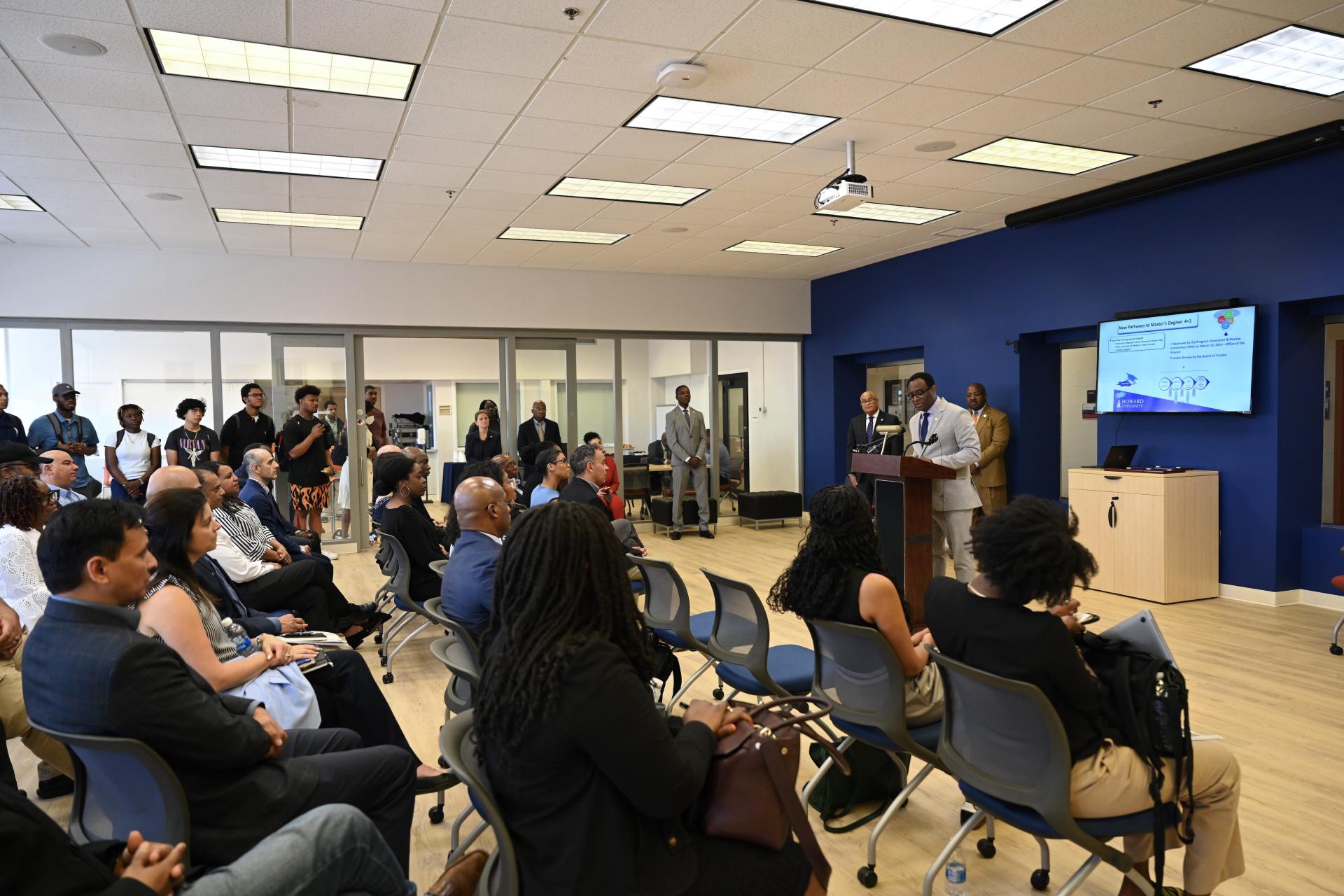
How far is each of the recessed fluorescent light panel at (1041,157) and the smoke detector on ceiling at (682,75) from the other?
254 cm

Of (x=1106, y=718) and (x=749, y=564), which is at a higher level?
(x=1106, y=718)

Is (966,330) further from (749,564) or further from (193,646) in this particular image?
(193,646)

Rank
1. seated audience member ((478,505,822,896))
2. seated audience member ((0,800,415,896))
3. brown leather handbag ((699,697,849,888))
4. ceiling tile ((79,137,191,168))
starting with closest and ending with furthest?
seated audience member ((0,800,415,896)), seated audience member ((478,505,822,896)), brown leather handbag ((699,697,849,888)), ceiling tile ((79,137,191,168))

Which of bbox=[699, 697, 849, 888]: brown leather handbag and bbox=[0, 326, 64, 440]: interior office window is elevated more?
bbox=[0, 326, 64, 440]: interior office window

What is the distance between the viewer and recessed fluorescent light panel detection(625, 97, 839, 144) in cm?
510

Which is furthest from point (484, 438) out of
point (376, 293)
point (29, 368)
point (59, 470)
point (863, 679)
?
point (863, 679)

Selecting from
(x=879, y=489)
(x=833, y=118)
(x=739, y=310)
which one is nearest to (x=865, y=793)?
(x=879, y=489)

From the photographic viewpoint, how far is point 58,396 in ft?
25.7

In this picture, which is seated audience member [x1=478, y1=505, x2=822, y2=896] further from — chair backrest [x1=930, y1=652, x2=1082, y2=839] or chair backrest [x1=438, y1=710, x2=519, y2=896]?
chair backrest [x1=930, y1=652, x2=1082, y2=839]

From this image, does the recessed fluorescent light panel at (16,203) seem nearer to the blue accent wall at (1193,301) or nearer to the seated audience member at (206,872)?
the seated audience member at (206,872)

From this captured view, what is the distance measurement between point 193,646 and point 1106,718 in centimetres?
251

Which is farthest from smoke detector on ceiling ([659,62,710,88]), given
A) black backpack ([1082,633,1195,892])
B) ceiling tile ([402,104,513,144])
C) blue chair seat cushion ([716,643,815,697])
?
black backpack ([1082,633,1195,892])

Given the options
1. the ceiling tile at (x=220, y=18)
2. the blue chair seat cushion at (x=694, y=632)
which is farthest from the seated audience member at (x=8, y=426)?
the blue chair seat cushion at (x=694, y=632)

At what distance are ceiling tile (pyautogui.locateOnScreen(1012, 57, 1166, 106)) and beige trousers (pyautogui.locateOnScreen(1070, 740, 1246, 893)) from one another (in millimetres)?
3869
